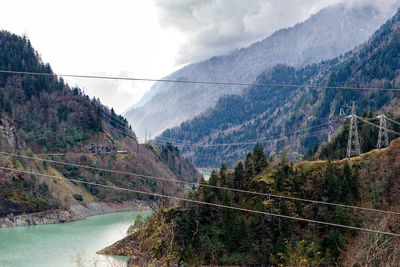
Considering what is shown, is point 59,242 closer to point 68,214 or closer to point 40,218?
point 40,218

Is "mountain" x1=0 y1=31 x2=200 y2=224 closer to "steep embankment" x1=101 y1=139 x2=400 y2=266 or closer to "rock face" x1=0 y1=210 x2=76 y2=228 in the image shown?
"rock face" x1=0 y1=210 x2=76 y2=228

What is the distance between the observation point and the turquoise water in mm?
39875

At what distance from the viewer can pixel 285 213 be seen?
113ft

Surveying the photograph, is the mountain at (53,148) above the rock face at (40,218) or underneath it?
above

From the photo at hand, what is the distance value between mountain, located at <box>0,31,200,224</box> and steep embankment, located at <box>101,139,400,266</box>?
133 feet

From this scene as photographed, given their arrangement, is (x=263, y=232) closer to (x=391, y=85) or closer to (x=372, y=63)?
(x=391, y=85)

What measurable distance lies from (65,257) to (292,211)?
2569 centimetres

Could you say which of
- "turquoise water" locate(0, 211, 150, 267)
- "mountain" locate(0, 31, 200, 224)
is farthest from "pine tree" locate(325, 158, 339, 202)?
"mountain" locate(0, 31, 200, 224)

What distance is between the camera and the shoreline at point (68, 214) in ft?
221

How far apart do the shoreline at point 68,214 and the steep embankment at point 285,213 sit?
2349 centimetres

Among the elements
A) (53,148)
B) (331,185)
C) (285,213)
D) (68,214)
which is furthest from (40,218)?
(331,185)

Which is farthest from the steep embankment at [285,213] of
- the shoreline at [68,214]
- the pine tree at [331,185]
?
the shoreline at [68,214]

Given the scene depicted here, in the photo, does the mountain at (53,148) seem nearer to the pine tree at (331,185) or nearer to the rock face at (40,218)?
the rock face at (40,218)

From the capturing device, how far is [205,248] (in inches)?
1374
